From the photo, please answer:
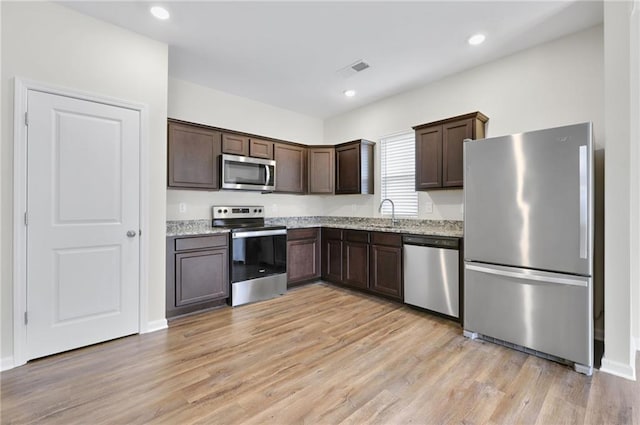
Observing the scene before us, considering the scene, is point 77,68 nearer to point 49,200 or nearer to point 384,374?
point 49,200

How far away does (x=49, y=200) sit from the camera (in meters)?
2.32

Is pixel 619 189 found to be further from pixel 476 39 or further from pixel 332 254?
pixel 332 254

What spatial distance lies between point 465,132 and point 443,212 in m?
1.01

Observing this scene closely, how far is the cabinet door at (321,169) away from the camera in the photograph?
472 cm

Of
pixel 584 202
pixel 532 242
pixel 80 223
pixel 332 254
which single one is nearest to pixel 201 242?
pixel 80 223

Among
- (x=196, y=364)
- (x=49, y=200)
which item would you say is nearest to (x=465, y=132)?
(x=196, y=364)

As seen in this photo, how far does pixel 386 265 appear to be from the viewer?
3654mm

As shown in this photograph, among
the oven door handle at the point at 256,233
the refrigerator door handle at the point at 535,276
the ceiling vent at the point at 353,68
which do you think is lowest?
the refrigerator door handle at the point at 535,276

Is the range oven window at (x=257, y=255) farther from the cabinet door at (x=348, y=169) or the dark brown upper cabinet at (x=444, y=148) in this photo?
the dark brown upper cabinet at (x=444, y=148)

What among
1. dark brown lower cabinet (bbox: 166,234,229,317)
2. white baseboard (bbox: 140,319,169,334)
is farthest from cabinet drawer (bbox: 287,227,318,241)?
white baseboard (bbox: 140,319,169,334)

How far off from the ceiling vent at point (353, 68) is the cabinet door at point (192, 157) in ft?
5.77

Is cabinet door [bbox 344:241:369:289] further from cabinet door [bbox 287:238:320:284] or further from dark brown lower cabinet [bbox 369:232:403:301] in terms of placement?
cabinet door [bbox 287:238:320:284]

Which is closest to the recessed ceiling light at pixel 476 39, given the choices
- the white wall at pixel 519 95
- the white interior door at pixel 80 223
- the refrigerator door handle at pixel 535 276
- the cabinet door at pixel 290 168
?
the white wall at pixel 519 95

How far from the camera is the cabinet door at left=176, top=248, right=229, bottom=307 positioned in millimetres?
3135
